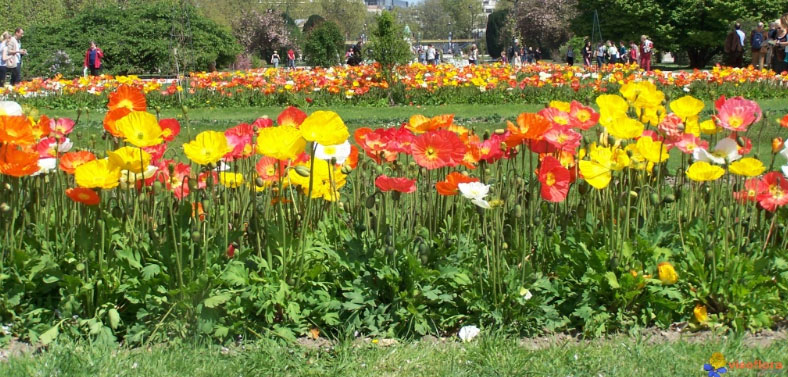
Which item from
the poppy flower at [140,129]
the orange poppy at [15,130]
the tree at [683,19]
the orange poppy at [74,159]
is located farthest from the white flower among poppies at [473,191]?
the tree at [683,19]

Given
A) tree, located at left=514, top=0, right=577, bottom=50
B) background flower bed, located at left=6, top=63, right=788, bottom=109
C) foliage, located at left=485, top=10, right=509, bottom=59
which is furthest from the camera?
foliage, located at left=485, top=10, right=509, bottom=59

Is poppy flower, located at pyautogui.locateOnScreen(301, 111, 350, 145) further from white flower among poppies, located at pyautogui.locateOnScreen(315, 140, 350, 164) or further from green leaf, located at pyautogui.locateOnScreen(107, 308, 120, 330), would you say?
green leaf, located at pyautogui.locateOnScreen(107, 308, 120, 330)

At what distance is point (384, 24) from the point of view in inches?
582

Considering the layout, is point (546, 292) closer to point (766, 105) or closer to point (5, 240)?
point (5, 240)

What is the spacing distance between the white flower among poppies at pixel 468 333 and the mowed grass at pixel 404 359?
0.05 metres

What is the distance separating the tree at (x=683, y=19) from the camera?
32.2 m

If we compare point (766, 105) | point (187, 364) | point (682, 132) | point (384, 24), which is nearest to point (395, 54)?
point (384, 24)

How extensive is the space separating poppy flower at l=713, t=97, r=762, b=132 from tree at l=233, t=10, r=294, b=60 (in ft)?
142

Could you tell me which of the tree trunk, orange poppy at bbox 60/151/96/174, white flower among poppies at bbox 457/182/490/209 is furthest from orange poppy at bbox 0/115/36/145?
the tree trunk

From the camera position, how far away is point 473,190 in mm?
2770

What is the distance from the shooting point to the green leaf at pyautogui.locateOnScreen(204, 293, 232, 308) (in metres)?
2.69

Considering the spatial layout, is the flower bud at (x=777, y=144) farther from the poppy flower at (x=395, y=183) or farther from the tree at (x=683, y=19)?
the tree at (x=683, y=19)

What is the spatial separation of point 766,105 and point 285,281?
12.0 metres

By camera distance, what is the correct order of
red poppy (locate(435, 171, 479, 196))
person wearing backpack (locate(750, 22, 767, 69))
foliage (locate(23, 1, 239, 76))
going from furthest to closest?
foliage (locate(23, 1, 239, 76))
person wearing backpack (locate(750, 22, 767, 69))
red poppy (locate(435, 171, 479, 196))
